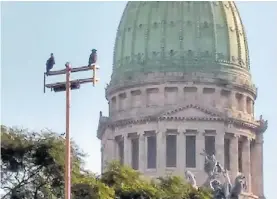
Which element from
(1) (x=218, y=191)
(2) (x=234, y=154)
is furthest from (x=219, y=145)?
(1) (x=218, y=191)

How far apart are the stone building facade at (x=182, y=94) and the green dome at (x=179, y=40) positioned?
0.31 ft

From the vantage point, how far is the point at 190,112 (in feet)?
469

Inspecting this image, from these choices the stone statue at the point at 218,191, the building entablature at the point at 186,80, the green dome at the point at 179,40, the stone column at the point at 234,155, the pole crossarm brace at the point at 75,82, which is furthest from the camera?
the green dome at the point at 179,40

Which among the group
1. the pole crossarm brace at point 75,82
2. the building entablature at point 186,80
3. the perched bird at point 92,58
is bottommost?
the pole crossarm brace at point 75,82

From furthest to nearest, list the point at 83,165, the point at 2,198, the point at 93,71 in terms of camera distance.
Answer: the point at 83,165 < the point at 2,198 < the point at 93,71

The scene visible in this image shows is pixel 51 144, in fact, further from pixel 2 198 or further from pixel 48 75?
pixel 48 75

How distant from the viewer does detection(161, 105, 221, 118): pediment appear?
469ft

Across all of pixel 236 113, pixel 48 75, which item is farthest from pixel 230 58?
pixel 48 75

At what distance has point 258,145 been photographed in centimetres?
14762

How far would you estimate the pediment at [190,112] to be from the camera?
14288 cm

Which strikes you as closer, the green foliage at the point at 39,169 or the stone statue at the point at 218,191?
the green foliage at the point at 39,169

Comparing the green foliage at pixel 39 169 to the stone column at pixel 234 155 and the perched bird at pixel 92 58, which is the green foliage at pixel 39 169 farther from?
the stone column at pixel 234 155

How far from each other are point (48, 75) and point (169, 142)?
89532 millimetres

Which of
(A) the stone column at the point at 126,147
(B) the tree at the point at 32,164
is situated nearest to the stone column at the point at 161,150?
(A) the stone column at the point at 126,147
